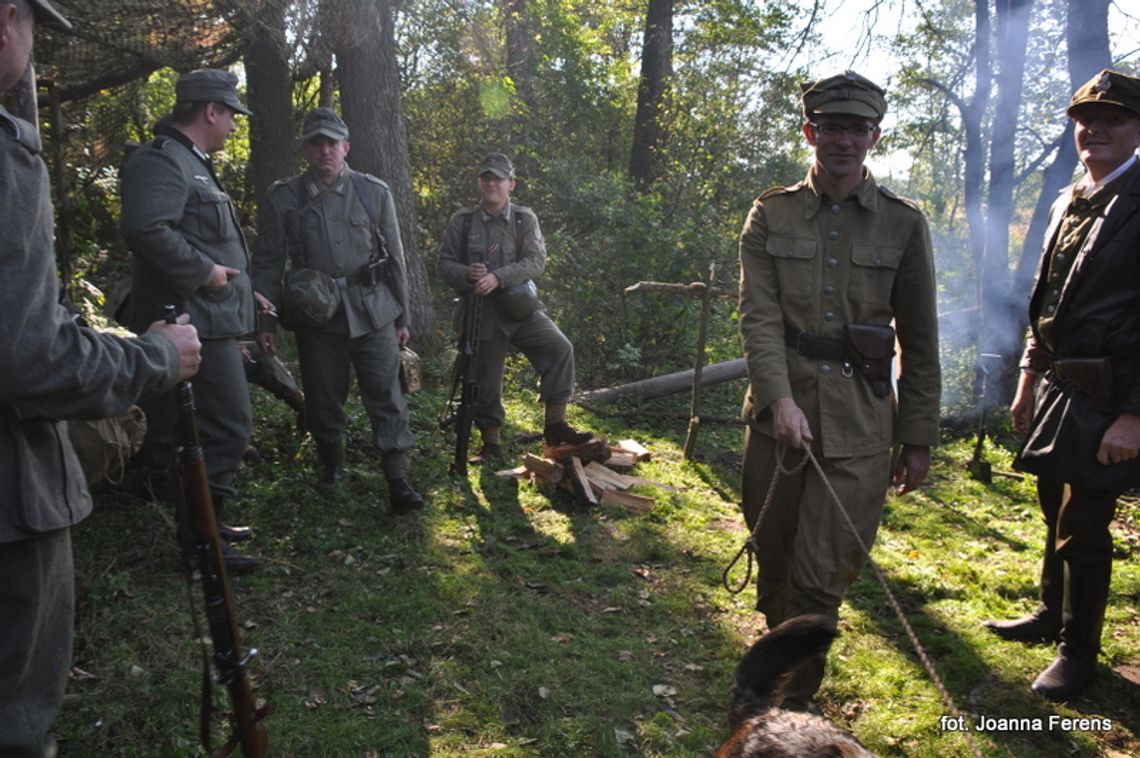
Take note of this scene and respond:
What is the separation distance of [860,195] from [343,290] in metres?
3.35

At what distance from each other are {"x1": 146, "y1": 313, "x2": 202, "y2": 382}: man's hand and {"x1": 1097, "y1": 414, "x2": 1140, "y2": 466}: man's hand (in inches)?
133

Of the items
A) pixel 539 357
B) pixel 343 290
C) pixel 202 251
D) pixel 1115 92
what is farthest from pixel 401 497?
pixel 1115 92

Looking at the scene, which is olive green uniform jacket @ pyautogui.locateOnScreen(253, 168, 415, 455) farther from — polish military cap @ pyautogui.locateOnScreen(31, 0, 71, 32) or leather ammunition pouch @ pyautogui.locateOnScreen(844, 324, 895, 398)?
polish military cap @ pyautogui.locateOnScreen(31, 0, 71, 32)

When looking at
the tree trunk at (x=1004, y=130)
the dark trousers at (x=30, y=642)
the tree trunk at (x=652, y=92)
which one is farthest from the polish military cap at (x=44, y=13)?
the tree trunk at (x=652, y=92)

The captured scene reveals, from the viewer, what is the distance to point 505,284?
21.6 feet

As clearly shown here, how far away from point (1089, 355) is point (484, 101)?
12.4 meters

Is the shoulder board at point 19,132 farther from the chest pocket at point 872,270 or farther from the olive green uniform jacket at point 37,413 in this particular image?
the chest pocket at point 872,270

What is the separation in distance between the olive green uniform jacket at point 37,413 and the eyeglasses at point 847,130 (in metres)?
2.61

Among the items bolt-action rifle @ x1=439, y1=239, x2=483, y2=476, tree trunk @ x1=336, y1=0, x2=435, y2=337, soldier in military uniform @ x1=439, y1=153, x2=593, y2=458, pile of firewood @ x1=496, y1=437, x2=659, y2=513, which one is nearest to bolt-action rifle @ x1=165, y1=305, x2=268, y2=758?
pile of firewood @ x1=496, y1=437, x2=659, y2=513

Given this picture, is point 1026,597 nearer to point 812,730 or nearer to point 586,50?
point 812,730

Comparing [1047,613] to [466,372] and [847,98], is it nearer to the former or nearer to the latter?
[847,98]

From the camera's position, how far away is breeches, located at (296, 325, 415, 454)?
5.63m

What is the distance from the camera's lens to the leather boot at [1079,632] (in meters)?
3.62

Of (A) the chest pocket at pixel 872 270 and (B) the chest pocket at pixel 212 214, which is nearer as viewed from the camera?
(A) the chest pocket at pixel 872 270
